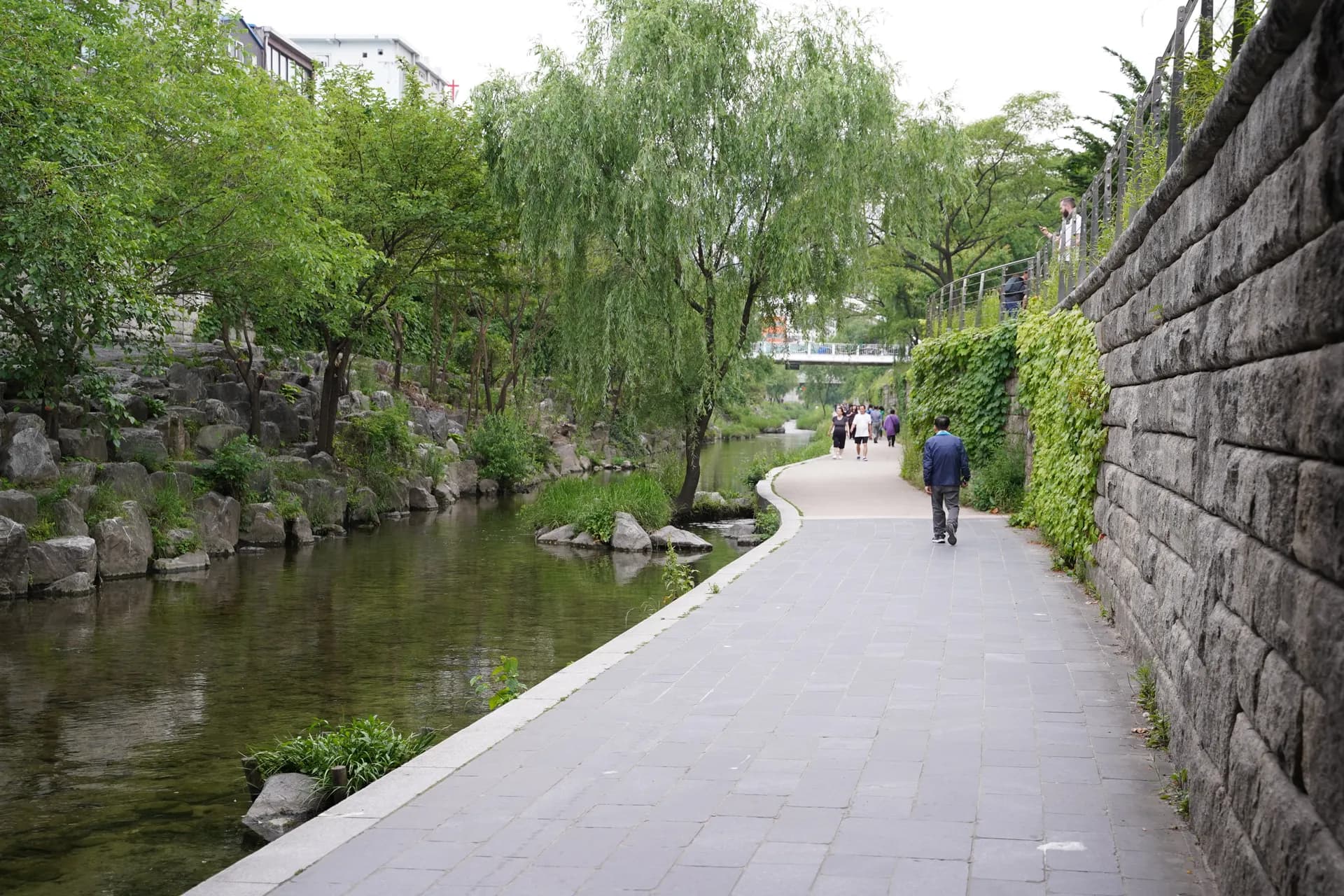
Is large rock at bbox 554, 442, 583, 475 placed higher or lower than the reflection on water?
higher

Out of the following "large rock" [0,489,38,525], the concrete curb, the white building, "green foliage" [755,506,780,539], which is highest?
the white building

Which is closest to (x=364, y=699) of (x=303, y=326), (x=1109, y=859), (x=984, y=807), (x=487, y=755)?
(x=487, y=755)

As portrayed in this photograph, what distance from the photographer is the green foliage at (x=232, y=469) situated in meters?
19.3

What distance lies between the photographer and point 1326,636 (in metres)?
2.90

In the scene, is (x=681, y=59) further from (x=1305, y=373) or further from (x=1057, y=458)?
(x=1305, y=373)

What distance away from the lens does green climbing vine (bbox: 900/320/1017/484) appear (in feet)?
63.0

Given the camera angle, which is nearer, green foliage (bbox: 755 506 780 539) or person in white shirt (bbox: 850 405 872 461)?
green foliage (bbox: 755 506 780 539)

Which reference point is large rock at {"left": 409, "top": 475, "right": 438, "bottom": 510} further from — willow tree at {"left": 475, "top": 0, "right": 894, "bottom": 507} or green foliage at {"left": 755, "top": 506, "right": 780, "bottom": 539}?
green foliage at {"left": 755, "top": 506, "right": 780, "bottom": 539}

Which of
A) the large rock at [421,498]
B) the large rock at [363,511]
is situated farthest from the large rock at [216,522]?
the large rock at [421,498]

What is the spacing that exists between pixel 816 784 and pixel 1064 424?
7.76 m

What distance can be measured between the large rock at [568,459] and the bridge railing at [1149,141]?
19.3 meters

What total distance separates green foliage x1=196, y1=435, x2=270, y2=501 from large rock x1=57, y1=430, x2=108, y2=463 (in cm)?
198

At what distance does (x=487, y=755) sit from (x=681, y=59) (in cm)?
1554

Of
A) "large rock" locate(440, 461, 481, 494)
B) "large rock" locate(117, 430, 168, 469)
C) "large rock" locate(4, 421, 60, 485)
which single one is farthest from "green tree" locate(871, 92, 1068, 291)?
"large rock" locate(4, 421, 60, 485)
